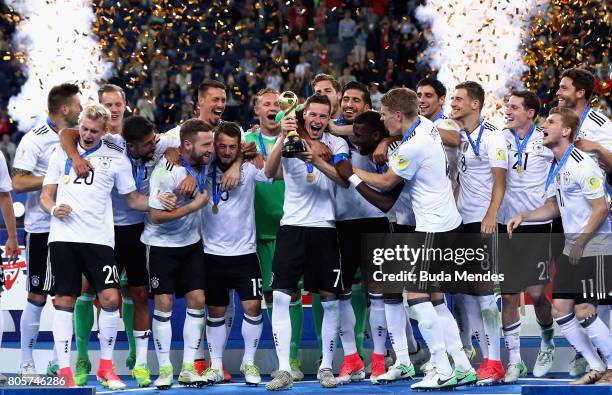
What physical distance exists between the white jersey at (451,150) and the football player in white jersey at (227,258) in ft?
5.22

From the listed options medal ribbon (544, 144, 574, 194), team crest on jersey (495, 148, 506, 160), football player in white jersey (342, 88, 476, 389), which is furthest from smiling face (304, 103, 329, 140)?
medal ribbon (544, 144, 574, 194)

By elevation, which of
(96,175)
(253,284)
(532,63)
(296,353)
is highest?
(532,63)

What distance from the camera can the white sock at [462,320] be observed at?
30.3 ft

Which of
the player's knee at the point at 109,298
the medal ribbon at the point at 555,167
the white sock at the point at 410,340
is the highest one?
the medal ribbon at the point at 555,167

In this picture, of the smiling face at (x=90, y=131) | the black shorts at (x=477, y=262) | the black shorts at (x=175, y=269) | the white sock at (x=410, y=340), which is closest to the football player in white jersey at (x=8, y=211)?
the smiling face at (x=90, y=131)

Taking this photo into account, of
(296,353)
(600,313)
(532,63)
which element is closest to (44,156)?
(296,353)

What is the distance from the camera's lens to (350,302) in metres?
9.00

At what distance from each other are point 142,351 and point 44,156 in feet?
Answer: 6.24

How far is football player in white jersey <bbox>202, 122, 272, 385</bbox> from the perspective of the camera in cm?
877

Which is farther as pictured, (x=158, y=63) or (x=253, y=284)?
(x=158, y=63)

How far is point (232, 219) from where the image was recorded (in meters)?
8.84

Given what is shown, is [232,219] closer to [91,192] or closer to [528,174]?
[91,192]

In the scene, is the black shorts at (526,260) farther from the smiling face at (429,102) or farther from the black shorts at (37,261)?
the black shorts at (37,261)

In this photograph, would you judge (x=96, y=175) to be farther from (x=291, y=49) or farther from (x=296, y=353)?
(x=291, y=49)
